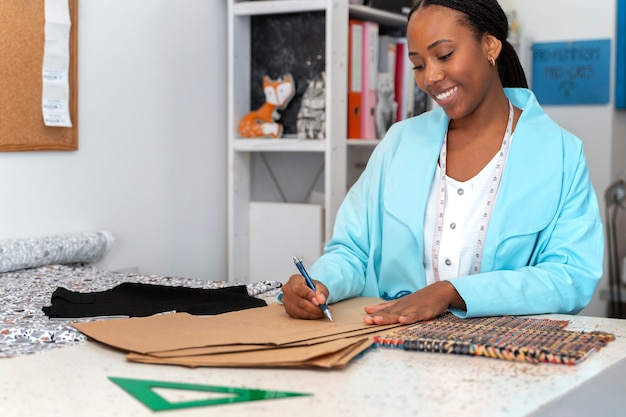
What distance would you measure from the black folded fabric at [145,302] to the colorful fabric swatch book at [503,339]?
0.33 meters

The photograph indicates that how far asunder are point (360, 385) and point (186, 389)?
19 centimetres

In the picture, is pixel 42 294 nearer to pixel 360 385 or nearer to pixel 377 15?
pixel 360 385

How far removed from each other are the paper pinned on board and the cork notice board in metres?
0.01

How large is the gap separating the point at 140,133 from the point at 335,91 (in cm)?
55

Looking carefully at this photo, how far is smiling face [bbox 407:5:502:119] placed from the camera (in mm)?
1518

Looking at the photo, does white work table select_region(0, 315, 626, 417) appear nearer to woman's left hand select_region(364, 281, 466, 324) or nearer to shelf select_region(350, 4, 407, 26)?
woman's left hand select_region(364, 281, 466, 324)

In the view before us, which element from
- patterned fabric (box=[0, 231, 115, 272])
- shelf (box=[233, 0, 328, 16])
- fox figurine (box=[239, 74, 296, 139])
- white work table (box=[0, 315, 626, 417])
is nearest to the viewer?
white work table (box=[0, 315, 626, 417])

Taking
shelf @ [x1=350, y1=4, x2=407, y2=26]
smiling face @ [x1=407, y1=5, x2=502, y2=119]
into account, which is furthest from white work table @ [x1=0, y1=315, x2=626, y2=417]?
shelf @ [x1=350, y1=4, x2=407, y2=26]

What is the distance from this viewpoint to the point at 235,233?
2666 millimetres

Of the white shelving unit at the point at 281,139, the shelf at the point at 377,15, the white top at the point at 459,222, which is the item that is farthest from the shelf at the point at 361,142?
the white top at the point at 459,222

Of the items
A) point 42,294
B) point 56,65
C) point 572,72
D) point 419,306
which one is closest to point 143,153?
point 56,65

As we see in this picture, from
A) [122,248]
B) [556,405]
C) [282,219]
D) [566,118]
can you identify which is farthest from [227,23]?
[556,405]

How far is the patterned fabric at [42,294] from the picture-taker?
3.91 feet

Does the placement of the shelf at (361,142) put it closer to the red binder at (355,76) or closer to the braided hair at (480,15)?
the red binder at (355,76)
